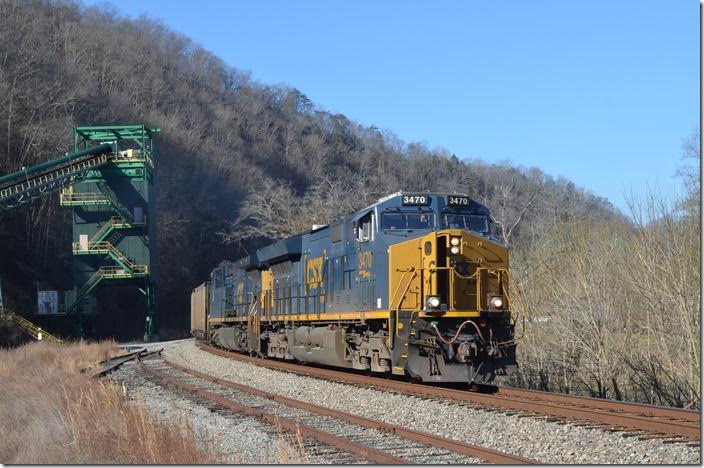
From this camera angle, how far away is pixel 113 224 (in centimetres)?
4712

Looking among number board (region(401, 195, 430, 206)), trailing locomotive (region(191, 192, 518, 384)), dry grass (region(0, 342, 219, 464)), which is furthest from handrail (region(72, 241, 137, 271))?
number board (region(401, 195, 430, 206))

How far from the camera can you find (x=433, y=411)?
11.6 meters

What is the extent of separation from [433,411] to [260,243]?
6482cm

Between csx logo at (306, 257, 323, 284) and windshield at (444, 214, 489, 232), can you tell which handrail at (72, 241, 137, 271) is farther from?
windshield at (444, 214, 489, 232)

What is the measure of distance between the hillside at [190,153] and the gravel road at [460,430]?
504 inches

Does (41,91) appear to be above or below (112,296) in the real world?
above

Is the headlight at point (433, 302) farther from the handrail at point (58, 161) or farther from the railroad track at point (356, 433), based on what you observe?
the handrail at point (58, 161)

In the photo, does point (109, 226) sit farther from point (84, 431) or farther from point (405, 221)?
point (84, 431)

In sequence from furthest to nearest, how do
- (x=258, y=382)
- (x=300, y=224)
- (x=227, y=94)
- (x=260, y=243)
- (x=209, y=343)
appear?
(x=227, y=94) → (x=260, y=243) → (x=300, y=224) → (x=209, y=343) → (x=258, y=382)

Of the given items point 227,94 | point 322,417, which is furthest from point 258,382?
point 227,94

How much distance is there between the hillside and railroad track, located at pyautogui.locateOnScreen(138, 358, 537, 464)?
13.6 m

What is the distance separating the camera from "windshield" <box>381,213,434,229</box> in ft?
48.8

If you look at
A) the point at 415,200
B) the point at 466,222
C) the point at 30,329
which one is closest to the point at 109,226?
the point at 30,329

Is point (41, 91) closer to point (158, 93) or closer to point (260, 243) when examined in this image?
point (260, 243)
